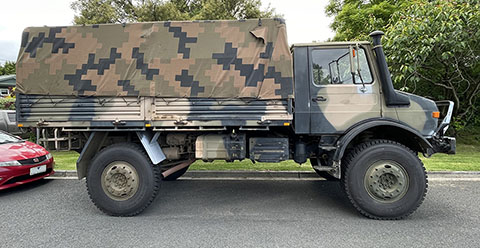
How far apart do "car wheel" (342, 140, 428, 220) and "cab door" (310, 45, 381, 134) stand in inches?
20.4

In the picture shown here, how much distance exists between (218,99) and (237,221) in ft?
5.53

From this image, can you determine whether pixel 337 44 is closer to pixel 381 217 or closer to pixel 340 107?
pixel 340 107

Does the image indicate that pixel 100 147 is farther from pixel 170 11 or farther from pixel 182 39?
pixel 170 11

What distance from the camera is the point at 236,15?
52.5ft

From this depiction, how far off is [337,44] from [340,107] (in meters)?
0.92

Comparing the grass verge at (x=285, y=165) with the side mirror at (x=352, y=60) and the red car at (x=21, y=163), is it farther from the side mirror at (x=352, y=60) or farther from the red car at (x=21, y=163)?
the side mirror at (x=352, y=60)

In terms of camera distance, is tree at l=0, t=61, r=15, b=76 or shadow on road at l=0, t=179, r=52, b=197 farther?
tree at l=0, t=61, r=15, b=76

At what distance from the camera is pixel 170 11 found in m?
14.6

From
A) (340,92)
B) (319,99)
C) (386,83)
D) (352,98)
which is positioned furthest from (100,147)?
(386,83)

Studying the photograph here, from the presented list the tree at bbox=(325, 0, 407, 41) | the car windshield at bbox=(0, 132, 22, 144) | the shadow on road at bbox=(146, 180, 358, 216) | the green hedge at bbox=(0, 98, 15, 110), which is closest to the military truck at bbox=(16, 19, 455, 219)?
the shadow on road at bbox=(146, 180, 358, 216)

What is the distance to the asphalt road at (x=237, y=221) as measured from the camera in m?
3.14

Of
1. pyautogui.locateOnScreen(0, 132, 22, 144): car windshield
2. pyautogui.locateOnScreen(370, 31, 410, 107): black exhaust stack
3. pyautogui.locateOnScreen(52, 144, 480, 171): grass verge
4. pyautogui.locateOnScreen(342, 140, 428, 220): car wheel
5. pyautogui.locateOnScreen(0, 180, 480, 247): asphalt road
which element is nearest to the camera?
pyautogui.locateOnScreen(0, 180, 480, 247): asphalt road

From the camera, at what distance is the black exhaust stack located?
12.4 feet

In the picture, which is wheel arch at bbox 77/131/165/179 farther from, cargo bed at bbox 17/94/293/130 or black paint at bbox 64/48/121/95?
black paint at bbox 64/48/121/95
